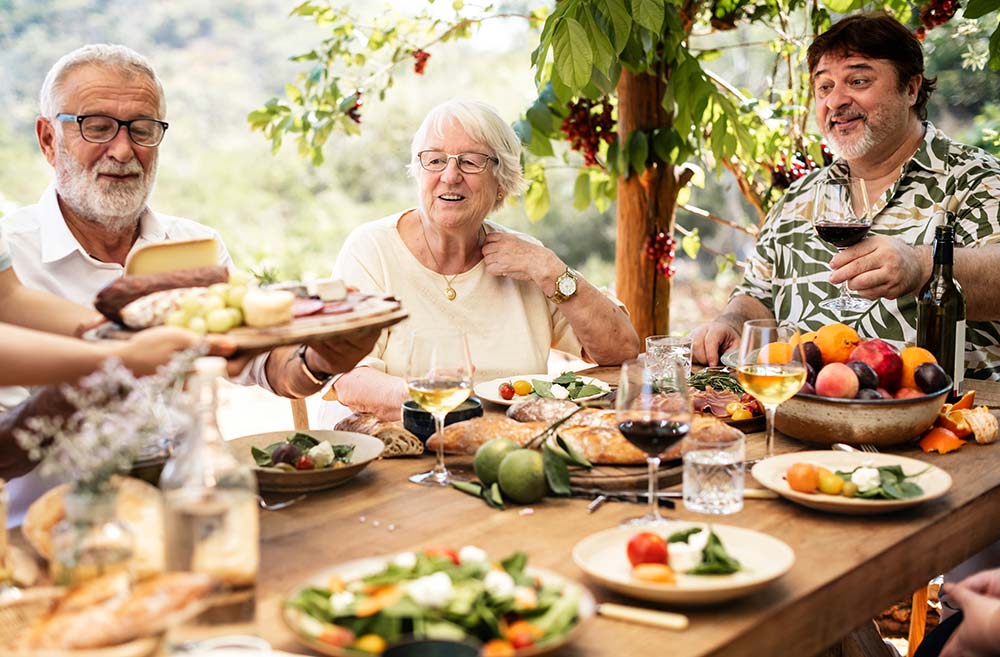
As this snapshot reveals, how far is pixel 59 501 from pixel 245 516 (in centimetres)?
34

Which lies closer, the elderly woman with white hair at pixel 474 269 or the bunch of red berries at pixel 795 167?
the elderly woman with white hair at pixel 474 269

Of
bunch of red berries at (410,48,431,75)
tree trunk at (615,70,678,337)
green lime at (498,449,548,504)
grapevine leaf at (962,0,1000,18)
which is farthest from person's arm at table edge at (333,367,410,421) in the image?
grapevine leaf at (962,0,1000,18)

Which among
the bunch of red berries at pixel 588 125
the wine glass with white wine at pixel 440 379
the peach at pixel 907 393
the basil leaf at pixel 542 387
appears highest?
the bunch of red berries at pixel 588 125

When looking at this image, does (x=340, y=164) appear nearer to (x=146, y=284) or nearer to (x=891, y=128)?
(x=891, y=128)

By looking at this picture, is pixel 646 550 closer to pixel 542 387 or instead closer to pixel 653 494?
pixel 653 494

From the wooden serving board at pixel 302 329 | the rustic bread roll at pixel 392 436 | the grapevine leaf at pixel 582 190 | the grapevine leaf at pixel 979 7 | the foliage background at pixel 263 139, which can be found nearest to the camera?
the wooden serving board at pixel 302 329

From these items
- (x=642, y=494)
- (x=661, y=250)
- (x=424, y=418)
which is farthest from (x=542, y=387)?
(x=661, y=250)

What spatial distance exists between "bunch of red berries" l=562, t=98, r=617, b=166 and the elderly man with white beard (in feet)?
5.51

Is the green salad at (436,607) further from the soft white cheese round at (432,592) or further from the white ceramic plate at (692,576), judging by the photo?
the white ceramic plate at (692,576)

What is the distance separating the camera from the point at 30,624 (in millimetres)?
1179

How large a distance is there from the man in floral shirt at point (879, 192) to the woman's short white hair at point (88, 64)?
1.60 meters

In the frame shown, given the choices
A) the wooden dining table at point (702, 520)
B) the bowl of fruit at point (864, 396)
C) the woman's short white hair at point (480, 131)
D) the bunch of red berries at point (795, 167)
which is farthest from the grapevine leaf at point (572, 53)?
the bunch of red berries at point (795, 167)

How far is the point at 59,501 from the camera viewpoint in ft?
4.63

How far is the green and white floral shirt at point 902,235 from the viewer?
297 centimetres
